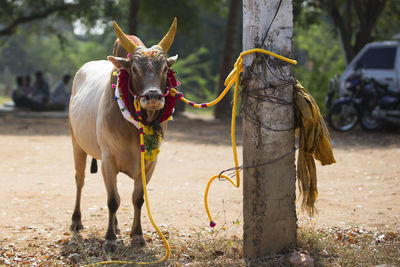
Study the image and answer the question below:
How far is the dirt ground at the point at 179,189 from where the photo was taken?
541 centimetres

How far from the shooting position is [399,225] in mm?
4984

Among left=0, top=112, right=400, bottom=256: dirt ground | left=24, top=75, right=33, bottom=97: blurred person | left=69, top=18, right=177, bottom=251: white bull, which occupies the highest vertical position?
left=69, top=18, right=177, bottom=251: white bull

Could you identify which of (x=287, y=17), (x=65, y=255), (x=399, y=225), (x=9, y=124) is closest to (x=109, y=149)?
(x=65, y=255)

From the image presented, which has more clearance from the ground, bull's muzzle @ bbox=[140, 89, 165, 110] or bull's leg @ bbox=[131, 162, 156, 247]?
bull's muzzle @ bbox=[140, 89, 165, 110]

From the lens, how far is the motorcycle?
11.9 metres

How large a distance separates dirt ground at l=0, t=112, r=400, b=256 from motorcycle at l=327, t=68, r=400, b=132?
45 cm

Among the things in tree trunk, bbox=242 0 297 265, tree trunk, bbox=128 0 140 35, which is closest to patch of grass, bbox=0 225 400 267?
tree trunk, bbox=242 0 297 265

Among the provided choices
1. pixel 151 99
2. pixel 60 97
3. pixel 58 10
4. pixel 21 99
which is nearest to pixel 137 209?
pixel 151 99

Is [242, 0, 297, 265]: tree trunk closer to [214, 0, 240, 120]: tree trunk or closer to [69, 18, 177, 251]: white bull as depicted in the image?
[69, 18, 177, 251]: white bull

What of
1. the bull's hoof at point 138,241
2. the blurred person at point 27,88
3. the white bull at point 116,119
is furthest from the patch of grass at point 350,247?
the blurred person at point 27,88

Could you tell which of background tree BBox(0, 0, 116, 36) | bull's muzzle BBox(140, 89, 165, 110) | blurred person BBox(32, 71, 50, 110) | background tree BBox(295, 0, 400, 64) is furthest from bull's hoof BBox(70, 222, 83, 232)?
background tree BBox(0, 0, 116, 36)

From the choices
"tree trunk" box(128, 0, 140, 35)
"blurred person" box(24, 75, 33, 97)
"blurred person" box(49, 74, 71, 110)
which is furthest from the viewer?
"blurred person" box(24, 75, 33, 97)

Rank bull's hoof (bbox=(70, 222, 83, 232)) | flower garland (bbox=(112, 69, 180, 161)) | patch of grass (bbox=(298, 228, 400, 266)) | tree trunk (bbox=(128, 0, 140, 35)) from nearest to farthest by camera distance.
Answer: patch of grass (bbox=(298, 228, 400, 266)) < flower garland (bbox=(112, 69, 180, 161)) < bull's hoof (bbox=(70, 222, 83, 232)) < tree trunk (bbox=(128, 0, 140, 35))

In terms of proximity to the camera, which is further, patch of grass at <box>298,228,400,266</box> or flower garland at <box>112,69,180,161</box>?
flower garland at <box>112,69,180,161</box>
